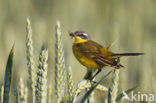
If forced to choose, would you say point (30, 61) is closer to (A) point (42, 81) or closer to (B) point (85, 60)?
(A) point (42, 81)

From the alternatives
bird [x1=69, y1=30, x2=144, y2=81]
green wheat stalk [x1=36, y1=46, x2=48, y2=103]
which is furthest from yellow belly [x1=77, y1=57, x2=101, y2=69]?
green wheat stalk [x1=36, y1=46, x2=48, y2=103]

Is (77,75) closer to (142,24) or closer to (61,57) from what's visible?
(142,24)

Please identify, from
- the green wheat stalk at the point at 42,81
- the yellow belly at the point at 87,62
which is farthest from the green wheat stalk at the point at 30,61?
the yellow belly at the point at 87,62

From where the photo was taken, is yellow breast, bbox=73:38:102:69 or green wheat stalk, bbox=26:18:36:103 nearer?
green wheat stalk, bbox=26:18:36:103

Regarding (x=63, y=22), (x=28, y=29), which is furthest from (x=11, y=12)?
(x=28, y=29)

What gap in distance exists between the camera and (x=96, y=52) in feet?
10.4

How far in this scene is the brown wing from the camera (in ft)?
9.79

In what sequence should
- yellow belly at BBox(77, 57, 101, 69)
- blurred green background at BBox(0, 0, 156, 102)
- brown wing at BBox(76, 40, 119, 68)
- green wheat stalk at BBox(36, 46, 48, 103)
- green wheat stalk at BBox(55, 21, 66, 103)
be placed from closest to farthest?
green wheat stalk at BBox(36, 46, 48, 103), green wheat stalk at BBox(55, 21, 66, 103), brown wing at BBox(76, 40, 119, 68), yellow belly at BBox(77, 57, 101, 69), blurred green background at BBox(0, 0, 156, 102)

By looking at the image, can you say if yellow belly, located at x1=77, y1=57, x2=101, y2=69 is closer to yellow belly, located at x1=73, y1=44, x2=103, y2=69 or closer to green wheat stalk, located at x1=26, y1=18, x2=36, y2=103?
yellow belly, located at x1=73, y1=44, x2=103, y2=69

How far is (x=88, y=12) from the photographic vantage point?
7.42m

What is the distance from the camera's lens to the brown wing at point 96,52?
9.79ft

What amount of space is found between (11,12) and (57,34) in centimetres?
515

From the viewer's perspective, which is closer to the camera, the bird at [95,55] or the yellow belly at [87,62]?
the bird at [95,55]

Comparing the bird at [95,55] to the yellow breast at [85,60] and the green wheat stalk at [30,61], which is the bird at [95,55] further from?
the green wheat stalk at [30,61]
